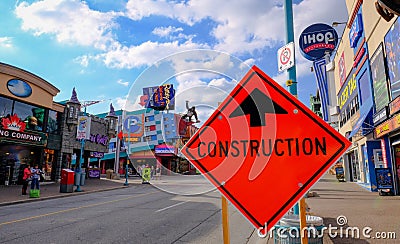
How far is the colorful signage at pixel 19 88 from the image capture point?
20.3 meters

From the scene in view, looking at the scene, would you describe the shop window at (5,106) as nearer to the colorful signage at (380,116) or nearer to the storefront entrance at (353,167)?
the colorful signage at (380,116)

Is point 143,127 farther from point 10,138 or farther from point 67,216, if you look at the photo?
point 10,138

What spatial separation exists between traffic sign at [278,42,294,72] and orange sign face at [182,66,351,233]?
137 centimetres

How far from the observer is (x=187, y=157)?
324cm

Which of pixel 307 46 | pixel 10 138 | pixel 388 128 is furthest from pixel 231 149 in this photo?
pixel 307 46

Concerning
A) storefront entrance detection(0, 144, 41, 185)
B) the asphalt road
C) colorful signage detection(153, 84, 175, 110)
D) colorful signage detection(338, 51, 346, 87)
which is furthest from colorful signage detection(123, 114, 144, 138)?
colorful signage detection(338, 51, 346, 87)

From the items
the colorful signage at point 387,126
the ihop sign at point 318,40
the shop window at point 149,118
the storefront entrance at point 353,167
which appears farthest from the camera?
the ihop sign at point 318,40

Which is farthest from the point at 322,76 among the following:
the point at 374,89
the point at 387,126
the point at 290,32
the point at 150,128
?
the point at 150,128

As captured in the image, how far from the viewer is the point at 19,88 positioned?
2095cm

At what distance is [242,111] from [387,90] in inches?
526

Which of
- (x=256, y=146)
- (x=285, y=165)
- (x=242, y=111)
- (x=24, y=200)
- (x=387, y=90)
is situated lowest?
(x=24, y=200)

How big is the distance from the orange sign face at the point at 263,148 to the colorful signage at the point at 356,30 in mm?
17963

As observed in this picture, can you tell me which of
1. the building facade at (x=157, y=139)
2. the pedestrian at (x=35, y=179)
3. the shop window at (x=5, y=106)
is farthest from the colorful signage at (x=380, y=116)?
the shop window at (x=5, y=106)

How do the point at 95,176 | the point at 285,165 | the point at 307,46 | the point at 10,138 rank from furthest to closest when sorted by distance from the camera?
the point at 95,176
the point at 307,46
the point at 10,138
the point at 285,165
